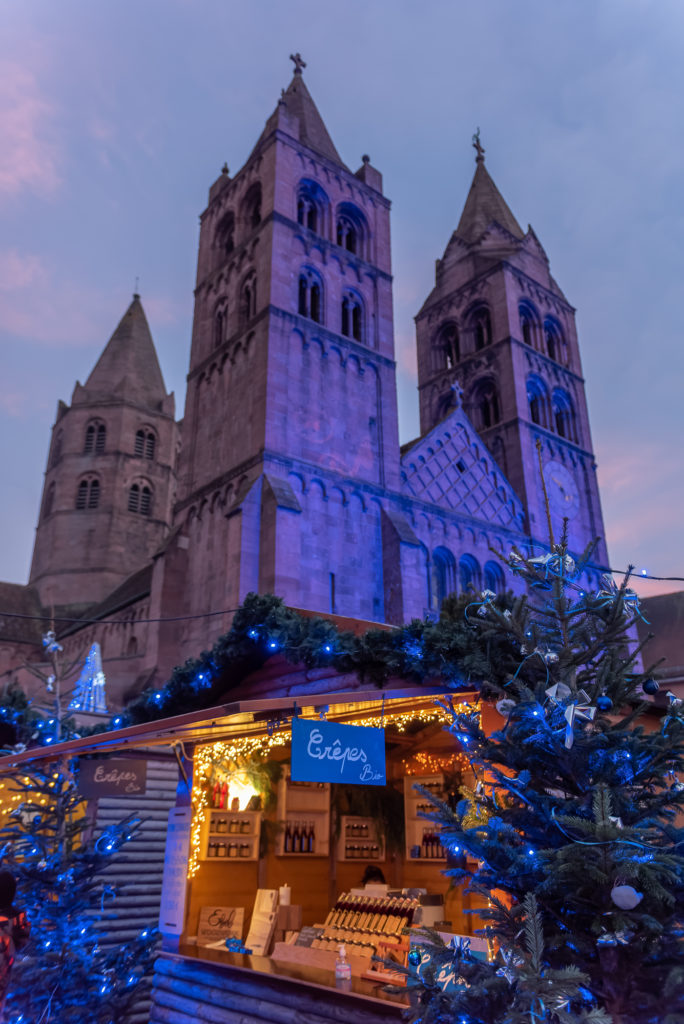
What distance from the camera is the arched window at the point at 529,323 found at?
33.0 m

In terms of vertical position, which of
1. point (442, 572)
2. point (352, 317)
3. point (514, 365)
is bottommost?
point (442, 572)

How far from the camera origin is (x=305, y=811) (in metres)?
9.53

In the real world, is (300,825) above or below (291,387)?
below

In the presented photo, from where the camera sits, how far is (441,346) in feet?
115

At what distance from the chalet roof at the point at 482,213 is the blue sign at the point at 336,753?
3296 cm

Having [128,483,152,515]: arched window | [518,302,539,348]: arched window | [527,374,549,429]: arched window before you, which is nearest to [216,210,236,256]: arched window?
[518,302,539,348]: arched window

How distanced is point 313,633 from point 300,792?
→ 3.48 metres

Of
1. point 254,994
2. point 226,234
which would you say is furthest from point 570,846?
point 226,234

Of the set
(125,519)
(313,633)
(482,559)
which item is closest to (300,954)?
(313,633)

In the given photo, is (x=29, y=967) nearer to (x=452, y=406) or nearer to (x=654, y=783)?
(x=654, y=783)

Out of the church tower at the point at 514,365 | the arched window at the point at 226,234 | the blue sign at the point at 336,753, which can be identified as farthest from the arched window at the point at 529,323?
the blue sign at the point at 336,753

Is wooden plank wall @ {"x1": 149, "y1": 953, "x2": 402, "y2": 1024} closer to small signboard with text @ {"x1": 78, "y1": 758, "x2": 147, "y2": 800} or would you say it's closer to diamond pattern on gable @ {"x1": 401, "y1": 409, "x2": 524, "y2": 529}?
small signboard with text @ {"x1": 78, "y1": 758, "x2": 147, "y2": 800}

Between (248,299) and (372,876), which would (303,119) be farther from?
(372,876)

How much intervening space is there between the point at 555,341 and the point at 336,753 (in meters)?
31.9
